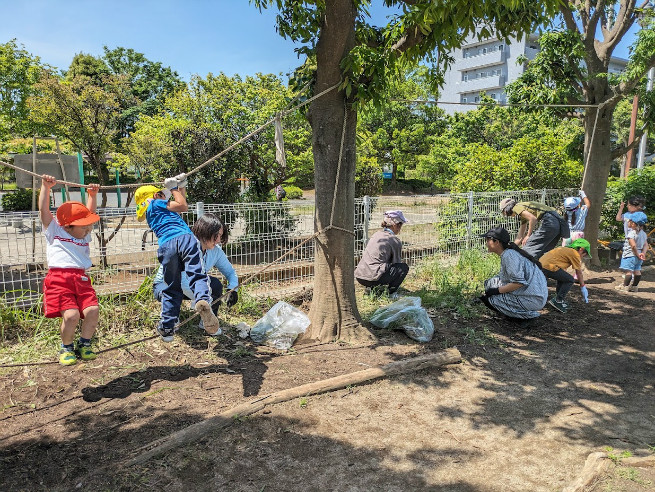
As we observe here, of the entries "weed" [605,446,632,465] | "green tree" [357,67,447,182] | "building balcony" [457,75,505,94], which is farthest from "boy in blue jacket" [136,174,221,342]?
"building balcony" [457,75,505,94]

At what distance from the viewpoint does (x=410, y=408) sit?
12.5ft

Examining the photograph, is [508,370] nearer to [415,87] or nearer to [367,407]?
[367,407]

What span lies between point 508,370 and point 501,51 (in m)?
51.3

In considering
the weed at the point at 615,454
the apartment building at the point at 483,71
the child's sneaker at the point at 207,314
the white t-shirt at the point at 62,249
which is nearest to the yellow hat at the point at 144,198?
the white t-shirt at the point at 62,249

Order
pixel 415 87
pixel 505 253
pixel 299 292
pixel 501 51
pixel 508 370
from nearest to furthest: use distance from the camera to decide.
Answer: pixel 508 370, pixel 505 253, pixel 299 292, pixel 415 87, pixel 501 51

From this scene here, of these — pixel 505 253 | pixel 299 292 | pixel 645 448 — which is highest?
pixel 505 253

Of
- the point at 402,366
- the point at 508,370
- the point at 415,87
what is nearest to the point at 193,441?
the point at 402,366

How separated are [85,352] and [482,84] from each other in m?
53.3

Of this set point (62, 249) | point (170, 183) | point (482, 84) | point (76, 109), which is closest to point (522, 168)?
point (170, 183)

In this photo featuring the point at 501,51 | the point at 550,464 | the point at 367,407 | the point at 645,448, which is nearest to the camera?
the point at 550,464

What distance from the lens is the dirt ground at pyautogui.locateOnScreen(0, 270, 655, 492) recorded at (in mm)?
2867

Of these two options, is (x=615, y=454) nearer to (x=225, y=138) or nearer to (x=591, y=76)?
(x=591, y=76)

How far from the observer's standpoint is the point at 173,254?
13.7 feet

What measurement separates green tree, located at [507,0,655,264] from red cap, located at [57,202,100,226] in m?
7.64
